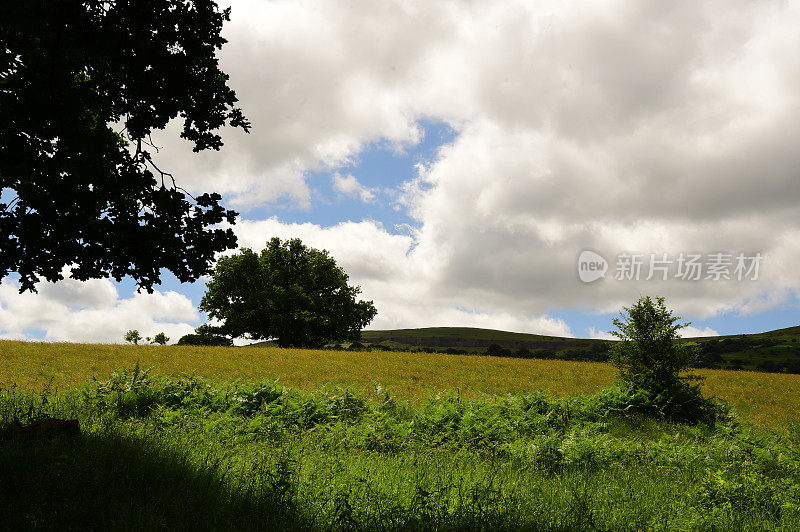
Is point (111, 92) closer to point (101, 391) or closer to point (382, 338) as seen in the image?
point (101, 391)

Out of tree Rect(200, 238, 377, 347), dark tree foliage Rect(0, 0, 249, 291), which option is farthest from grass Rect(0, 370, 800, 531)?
tree Rect(200, 238, 377, 347)

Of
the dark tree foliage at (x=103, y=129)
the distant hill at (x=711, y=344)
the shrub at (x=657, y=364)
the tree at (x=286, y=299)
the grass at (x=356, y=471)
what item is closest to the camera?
the grass at (x=356, y=471)

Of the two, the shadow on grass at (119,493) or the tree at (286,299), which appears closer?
the shadow on grass at (119,493)

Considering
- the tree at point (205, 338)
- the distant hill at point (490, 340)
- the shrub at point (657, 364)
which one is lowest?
the distant hill at point (490, 340)

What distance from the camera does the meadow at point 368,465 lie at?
5938 millimetres

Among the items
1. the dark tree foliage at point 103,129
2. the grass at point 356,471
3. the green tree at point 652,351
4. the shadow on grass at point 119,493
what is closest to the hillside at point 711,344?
the green tree at point 652,351

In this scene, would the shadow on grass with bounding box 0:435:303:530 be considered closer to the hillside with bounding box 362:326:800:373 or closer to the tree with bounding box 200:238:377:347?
the tree with bounding box 200:238:377:347

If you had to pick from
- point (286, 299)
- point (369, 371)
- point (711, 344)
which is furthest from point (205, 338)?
point (711, 344)

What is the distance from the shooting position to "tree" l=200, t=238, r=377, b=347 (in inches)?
1799

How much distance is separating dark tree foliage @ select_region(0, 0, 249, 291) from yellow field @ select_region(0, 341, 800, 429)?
12221 millimetres

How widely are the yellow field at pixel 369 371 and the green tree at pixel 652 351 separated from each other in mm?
4207

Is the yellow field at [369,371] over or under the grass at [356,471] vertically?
under

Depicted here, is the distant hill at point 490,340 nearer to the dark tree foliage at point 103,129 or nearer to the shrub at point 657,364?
the shrub at point 657,364

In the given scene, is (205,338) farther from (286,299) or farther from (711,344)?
(711,344)
